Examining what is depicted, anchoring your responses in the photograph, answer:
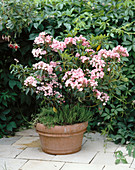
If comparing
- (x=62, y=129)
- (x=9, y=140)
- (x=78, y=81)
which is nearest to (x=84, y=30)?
(x=78, y=81)

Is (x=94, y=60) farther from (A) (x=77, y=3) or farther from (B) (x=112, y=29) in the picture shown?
(A) (x=77, y=3)

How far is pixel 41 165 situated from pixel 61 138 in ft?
1.02

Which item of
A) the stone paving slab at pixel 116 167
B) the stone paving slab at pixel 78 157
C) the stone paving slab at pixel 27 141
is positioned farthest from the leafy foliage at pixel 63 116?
the stone paving slab at pixel 116 167

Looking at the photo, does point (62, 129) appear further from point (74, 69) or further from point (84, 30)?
point (84, 30)

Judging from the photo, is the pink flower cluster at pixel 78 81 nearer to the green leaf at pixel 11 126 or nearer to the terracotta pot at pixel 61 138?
the terracotta pot at pixel 61 138

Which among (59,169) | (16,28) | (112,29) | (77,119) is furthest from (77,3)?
(59,169)

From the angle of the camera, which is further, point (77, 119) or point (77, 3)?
point (77, 3)

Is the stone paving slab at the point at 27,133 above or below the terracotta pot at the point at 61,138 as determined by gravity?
below

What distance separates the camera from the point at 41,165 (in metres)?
2.67

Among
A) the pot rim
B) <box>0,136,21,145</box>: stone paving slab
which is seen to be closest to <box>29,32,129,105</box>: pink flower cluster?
the pot rim

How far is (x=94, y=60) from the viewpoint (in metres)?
2.71

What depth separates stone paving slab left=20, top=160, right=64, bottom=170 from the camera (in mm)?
2614

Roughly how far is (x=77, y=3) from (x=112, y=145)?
5.21 ft

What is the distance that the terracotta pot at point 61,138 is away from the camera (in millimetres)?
2785
